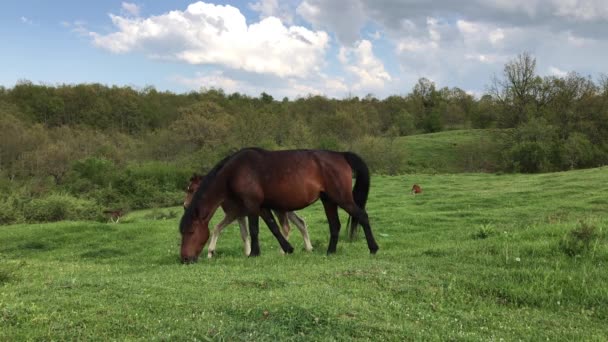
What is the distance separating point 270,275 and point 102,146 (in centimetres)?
4972

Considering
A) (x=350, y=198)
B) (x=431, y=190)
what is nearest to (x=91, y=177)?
(x=431, y=190)

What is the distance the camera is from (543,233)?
912 cm

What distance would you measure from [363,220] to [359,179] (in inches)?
40.1

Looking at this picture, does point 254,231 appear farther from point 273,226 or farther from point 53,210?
point 53,210

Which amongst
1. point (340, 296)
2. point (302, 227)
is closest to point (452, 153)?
point (302, 227)

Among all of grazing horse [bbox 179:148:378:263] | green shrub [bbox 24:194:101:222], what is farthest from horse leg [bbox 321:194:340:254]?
green shrub [bbox 24:194:101:222]

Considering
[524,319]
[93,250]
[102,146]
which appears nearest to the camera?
[524,319]

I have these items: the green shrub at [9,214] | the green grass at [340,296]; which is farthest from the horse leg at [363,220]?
the green shrub at [9,214]

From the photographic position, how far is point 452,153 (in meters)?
64.3

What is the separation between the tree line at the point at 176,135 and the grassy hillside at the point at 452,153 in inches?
50.0

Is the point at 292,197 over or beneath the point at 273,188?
beneath

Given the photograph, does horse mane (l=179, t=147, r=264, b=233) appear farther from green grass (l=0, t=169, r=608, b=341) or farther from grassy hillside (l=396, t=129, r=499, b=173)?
grassy hillside (l=396, t=129, r=499, b=173)

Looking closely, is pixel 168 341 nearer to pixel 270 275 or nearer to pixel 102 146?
pixel 270 275

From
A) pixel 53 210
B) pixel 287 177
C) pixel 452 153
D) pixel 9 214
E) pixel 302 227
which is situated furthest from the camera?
pixel 452 153
